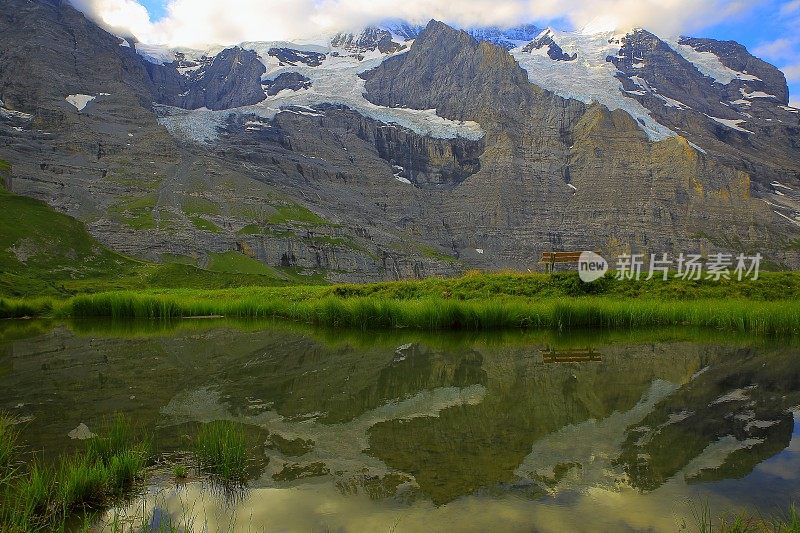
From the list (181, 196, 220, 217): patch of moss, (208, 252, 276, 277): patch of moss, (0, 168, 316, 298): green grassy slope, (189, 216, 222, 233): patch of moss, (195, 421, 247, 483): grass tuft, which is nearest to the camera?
(195, 421, 247, 483): grass tuft

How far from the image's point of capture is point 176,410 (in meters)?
9.15

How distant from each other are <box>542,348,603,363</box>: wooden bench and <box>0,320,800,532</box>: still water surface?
0.33 feet

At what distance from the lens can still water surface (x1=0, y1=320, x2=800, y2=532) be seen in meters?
5.34

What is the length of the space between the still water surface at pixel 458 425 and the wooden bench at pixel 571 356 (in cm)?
10

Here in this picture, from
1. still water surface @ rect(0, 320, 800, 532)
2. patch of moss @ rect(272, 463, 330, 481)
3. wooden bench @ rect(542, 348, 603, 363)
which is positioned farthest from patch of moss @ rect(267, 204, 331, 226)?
patch of moss @ rect(272, 463, 330, 481)

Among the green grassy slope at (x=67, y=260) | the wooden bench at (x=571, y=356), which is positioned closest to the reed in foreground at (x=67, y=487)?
the wooden bench at (x=571, y=356)

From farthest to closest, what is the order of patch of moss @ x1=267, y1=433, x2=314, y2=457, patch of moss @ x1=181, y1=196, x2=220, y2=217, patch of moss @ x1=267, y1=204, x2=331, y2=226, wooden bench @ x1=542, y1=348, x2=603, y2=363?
patch of moss @ x1=267, y1=204, x2=331, y2=226, patch of moss @ x1=181, y1=196, x2=220, y2=217, wooden bench @ x1=542, y1=348, x2=603, y2=363, patch of moss @ x1=267, y1=433, x2=314, y2=457

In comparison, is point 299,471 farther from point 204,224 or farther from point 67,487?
point 204,224

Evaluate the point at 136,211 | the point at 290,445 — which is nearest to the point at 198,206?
the point at 136,211

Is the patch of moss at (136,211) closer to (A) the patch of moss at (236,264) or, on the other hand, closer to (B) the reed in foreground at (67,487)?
(A) the patch of moss at (236,264)

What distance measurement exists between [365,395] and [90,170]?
637 ft

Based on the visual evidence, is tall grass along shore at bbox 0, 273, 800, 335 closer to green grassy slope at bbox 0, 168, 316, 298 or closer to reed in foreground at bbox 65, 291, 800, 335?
reed in foreground at bbox 65, 291, 800, 335

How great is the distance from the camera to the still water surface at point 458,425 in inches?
210

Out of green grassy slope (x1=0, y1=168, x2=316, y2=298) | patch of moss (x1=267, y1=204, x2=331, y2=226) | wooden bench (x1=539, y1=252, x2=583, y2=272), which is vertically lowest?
green grassy slope (x1=0, y1=168, x2=316, y2=298)
